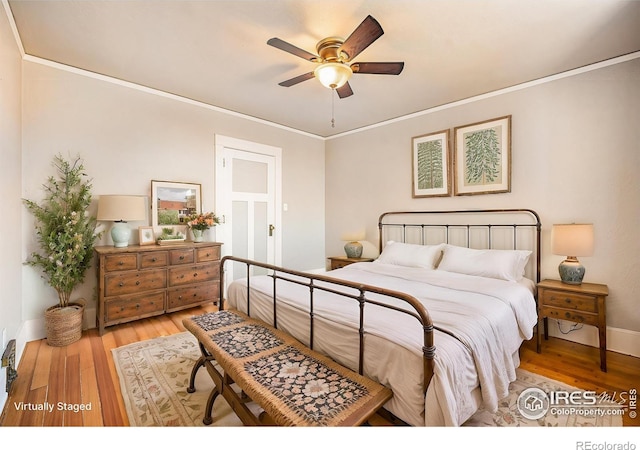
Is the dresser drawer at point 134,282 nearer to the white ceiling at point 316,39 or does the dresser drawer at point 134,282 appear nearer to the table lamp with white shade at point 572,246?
the white ceiling at point 316,39

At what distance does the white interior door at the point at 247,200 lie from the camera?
4027mm

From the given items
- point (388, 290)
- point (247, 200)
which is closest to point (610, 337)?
point (388, 290)

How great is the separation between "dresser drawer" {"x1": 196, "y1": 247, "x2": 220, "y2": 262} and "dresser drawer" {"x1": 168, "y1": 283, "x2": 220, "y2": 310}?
320 mm

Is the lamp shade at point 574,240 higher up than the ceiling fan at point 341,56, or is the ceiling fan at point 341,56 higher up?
the ceiling fan at point 341,56

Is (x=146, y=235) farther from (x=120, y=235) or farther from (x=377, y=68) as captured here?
(x=377, y=68)

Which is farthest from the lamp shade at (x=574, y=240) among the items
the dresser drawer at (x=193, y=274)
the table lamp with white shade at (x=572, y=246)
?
the dresser drawer at (x=193, y=274)

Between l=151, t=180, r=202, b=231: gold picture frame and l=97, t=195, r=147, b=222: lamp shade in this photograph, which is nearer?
l=97, t=195, r=147, b=222: lamp shade

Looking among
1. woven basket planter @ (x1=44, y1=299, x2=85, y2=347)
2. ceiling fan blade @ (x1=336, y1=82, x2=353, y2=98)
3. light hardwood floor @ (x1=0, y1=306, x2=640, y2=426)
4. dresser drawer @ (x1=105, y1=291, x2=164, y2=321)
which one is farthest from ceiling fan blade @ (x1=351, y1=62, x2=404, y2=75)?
woven basket planter @ (x1=44, y1=299, x2=85, y2=347)

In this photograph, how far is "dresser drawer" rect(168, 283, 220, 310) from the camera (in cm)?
323

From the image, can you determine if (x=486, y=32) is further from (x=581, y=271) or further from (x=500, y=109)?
(x=581, y=271)

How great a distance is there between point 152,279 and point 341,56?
2939 millimetres

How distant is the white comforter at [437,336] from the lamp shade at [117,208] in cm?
140

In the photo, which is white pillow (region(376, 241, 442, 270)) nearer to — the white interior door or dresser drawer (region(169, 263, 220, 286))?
the white interior door
